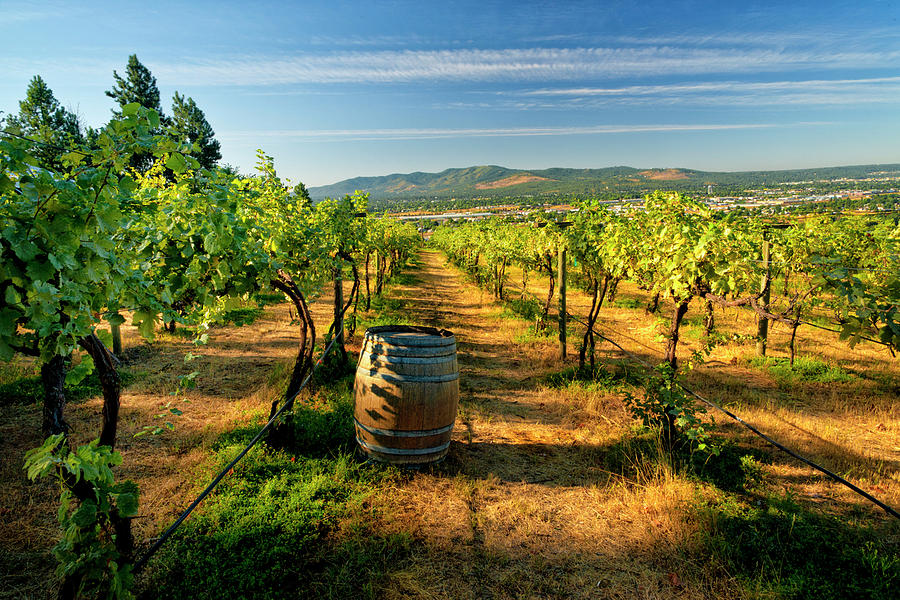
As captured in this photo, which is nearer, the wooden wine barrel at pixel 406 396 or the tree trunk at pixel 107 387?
the tree trunk at pixel 107 387

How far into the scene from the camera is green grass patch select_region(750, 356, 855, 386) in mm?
6520

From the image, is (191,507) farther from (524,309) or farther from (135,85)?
(135,85)

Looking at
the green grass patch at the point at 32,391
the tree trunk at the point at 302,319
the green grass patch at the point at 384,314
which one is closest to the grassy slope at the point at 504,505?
the green grass patch at the point at 32,391

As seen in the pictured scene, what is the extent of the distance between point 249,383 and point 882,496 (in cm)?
698

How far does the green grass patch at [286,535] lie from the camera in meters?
2.58

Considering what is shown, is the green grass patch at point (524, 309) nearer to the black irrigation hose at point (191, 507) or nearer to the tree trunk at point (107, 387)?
the black irrigation hose at point (191, 507)

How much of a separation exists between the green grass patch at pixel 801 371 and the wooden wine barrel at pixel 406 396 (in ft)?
19.0

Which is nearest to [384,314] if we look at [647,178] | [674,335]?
[674,335]

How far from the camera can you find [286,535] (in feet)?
9.66

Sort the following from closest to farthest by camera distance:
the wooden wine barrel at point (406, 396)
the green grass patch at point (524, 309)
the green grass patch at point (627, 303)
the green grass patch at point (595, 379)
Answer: the wooden wine barrel at point (406, 396) → the green grass patch at point (595, 379) → the green grass patch at point (524, 309) → the green grass patch at point (627, 303)

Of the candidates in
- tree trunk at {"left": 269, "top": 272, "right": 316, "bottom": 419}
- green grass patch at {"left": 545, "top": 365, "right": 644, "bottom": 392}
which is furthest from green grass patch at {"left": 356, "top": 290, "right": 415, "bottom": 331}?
tree trunk at {"left": 269, "top": 272, "right": 316, "bottom": 419}

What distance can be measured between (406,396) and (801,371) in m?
6.81

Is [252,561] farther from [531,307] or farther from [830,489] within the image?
[531,307]

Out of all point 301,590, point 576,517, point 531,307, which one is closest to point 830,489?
point 576,517
